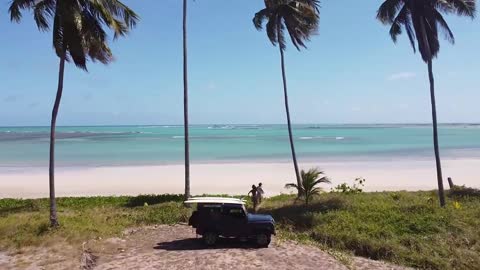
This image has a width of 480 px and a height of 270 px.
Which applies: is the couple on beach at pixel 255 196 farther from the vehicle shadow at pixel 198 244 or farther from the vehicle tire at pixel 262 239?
the vehicle tire at pixel 262 239

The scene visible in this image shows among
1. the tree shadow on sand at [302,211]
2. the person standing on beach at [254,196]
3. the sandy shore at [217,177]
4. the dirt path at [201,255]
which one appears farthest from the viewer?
the sandy shore at [217,177]

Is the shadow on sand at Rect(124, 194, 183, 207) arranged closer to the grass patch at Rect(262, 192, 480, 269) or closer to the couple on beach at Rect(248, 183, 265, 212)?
the couple on beach at Rect(248, 183, 265, 212)

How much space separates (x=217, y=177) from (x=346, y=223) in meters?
20.5

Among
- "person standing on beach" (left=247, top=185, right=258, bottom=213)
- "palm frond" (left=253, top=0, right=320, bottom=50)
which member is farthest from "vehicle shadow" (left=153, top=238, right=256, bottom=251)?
"palm frond" (left=253, top=0, right=320, bottom=50)

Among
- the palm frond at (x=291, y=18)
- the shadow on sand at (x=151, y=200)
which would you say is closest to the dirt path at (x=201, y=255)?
the shadow on sand at (x=151, y=200)

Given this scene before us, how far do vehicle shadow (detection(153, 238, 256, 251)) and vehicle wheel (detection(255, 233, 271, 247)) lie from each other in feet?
0.69

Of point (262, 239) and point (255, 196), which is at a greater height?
point (255, 196)

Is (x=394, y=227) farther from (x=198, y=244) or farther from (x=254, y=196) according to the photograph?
(x=198, y=244)

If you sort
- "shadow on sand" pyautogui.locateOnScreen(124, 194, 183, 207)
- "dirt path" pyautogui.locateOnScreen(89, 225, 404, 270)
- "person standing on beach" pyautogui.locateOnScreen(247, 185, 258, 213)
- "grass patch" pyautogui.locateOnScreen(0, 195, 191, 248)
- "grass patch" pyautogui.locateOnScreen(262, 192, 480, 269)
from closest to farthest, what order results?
"dirt path" pyautogui.locateOnScreen(89, 225, 404, 270) < "grass patch" pyautogui.locateOnScreen(262, 192, 480, 269) < "grass patch" pyautogui.locateOnScreen(0, 195, 191, 248) < "person standing on beach" pyautogui.locateOnScreen(247, 185, 258, 213) < "shadow on sand" pyautogui.locateOnScreen(124, 194, 183, 207)

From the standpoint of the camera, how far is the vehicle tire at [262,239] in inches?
564

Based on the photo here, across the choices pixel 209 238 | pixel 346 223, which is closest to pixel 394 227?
pixel 346 223

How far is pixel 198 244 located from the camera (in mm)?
14719

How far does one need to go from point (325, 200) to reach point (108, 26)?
12179 millimetres

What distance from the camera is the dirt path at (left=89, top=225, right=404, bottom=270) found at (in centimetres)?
1238
